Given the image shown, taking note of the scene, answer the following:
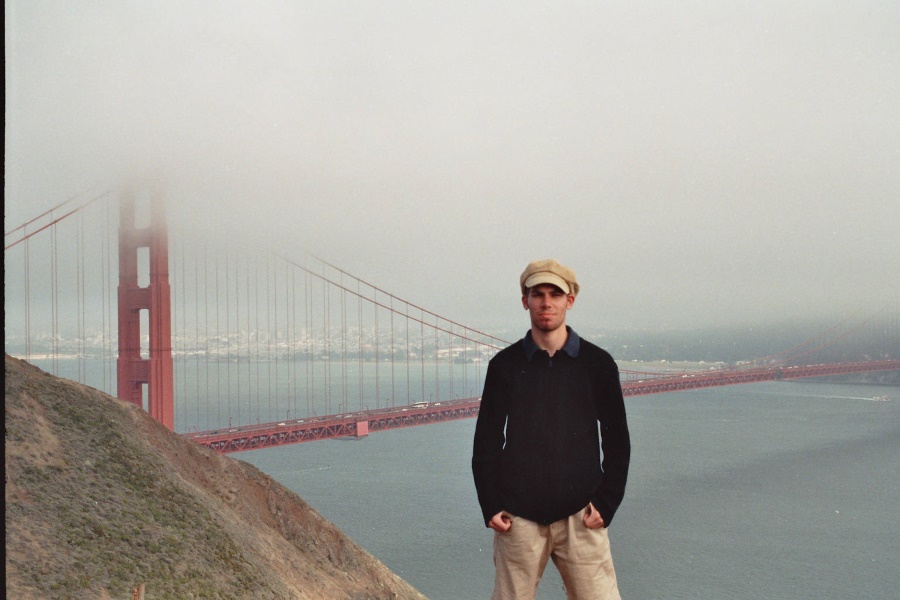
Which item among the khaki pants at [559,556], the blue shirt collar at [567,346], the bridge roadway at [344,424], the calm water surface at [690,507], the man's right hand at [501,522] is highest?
the blue shirt collar at [567,346]

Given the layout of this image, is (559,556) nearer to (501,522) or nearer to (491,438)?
(501,522)

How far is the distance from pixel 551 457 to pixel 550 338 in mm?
567

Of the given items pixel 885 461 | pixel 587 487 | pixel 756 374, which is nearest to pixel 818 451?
pixel 885 461

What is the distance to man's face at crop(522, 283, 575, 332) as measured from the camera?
11.2ft

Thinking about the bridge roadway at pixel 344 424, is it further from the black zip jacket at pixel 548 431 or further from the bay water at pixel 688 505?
Result: the black zip jacket at pixel 548 431

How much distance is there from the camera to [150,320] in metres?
31.0

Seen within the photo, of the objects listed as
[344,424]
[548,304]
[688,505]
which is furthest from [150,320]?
[688,505]

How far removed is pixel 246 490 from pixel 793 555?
3301cm

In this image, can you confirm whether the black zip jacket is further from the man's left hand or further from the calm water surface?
the calm water surface

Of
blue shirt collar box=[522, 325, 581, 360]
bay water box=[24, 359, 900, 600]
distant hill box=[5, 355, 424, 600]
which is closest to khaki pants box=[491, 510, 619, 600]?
blue shirt collar box=[522, 325, 581, 360]

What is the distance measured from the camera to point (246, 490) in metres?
17.1

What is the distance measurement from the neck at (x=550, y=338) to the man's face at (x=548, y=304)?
6cm

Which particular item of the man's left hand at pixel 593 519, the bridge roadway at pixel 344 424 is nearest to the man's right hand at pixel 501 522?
the man's left hand at pixel 593 519

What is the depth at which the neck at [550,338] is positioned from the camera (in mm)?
3547
